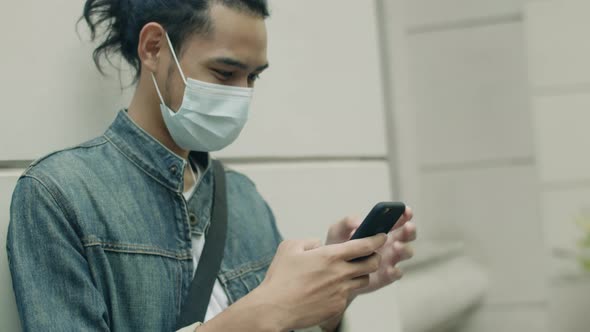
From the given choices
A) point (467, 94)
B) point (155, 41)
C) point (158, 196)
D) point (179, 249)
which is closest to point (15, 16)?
point (155, 41)

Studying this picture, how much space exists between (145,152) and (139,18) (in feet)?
0.97

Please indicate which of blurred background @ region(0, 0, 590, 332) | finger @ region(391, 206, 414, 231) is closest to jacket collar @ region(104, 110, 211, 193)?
finger @ region(391, 206, 414, 231)

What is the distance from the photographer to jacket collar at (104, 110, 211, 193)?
1868 mm

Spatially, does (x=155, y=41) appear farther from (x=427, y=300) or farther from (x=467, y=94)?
(x=467, y=94)

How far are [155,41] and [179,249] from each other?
17.4 inches

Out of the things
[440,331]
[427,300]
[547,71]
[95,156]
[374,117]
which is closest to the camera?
[95,156]

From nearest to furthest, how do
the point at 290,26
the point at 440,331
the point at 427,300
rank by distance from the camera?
the point at 290,26
the point at 427,300
the point at 440,331

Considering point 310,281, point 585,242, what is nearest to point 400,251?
point 310,281

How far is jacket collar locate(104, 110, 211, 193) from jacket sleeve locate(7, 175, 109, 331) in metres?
0.26

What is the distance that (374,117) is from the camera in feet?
11.1

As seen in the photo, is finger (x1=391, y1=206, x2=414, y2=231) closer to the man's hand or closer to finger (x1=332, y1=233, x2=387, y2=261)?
the man's hand

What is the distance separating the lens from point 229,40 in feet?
6.16

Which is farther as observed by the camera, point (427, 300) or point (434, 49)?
point (434, 49)

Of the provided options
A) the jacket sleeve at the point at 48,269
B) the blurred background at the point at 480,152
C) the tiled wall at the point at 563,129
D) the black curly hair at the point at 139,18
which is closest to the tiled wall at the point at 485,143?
the blurred background at the point at 480,152
